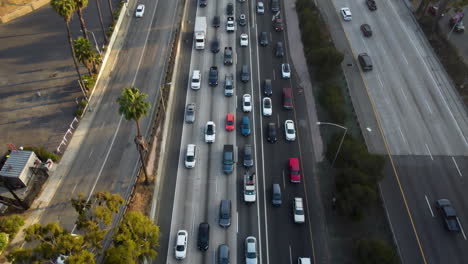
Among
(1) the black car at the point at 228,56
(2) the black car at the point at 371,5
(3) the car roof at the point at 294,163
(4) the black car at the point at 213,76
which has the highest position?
(2) the black car at the point at 371,5

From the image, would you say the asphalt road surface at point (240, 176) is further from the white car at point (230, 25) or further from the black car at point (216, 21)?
the black car at point (216, 21)

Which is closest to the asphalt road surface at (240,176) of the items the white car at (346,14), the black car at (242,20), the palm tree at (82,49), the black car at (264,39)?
the black car at (264,39)

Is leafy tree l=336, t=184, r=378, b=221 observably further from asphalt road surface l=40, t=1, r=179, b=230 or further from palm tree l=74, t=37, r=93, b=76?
palm tree l=74, t=37, r=93, b=76

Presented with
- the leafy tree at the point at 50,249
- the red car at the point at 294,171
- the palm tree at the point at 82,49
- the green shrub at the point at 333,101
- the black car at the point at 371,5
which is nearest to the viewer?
the leafy tree at the point at 50,249

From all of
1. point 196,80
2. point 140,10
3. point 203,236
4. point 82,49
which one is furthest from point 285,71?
point 140,10

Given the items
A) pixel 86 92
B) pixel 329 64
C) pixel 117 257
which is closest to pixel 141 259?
pixel 117 257

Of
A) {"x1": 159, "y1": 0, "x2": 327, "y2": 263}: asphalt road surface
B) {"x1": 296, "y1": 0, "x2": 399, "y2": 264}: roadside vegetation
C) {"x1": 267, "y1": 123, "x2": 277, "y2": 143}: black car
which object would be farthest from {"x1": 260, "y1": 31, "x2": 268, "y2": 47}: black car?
{"x1": 267, "y1": 123, "x2": 277, "y2": 143}: black car
